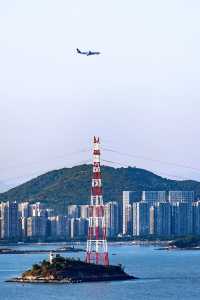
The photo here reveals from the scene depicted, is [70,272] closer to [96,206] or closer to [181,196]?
[96,206]

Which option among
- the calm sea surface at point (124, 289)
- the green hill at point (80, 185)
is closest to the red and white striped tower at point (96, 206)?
the calm sea surface at point (124, 289)

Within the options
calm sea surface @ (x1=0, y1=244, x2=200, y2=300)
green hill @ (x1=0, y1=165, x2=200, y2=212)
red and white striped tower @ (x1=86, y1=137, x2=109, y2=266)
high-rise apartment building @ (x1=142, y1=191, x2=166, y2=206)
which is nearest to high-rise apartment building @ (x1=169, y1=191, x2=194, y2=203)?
high-rise apartment building @ (x1=142, y1=191, x2=166, y2=206)

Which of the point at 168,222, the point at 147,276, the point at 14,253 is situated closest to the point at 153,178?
the point at 168,222

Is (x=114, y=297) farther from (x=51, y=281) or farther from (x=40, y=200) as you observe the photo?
(x=40, y=200)

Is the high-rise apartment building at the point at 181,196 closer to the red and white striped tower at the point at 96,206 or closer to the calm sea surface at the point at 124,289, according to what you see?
the calm sea surface at the point at 124,289

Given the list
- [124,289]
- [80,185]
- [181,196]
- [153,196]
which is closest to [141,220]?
[153,196]

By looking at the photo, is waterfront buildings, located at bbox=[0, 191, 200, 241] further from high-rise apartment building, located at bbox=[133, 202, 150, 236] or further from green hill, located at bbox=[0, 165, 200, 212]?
green hill, located at bbox=[0, 165, 200, 212]
